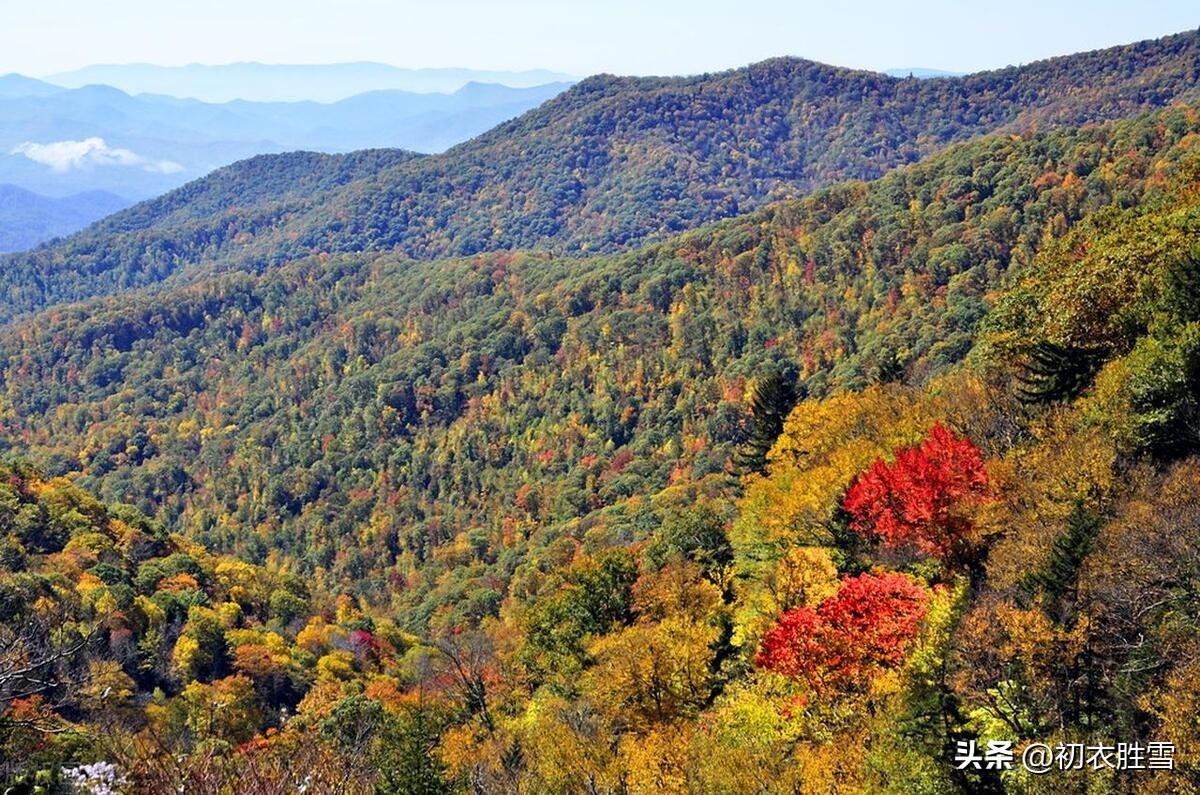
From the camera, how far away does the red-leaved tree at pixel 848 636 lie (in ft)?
109

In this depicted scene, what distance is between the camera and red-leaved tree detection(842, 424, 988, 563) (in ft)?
127

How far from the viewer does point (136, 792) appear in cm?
2050

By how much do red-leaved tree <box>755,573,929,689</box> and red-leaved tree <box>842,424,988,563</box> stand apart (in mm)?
4124

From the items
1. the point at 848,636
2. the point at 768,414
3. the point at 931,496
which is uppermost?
the point at 931,496

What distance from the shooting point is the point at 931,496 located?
38625mm

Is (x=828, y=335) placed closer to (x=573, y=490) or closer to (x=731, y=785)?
(x=573, y=490)

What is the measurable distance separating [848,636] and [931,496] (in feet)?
28.1

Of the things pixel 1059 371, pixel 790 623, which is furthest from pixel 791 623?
pixel 1059 371

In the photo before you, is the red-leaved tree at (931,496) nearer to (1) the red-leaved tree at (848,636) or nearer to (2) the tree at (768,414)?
(1) the red-leaved tree at (848,636)

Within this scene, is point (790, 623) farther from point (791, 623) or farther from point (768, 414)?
point (768, 414)

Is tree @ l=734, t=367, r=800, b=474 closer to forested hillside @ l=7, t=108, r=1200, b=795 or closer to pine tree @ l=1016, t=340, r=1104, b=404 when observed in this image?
forested hillside @ l=7, t=108, r=1200, b=795

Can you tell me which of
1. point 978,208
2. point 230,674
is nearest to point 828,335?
point 978,208

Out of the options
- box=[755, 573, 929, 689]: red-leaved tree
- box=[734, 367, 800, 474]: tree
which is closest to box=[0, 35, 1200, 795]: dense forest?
box=[755, 573, 929, 689]: red-leaved tree

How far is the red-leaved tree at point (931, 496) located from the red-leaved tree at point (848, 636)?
4124mm
